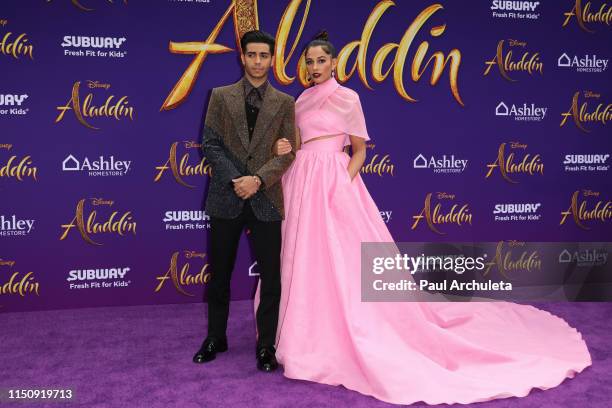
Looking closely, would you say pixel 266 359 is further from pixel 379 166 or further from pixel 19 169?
pixel 19 169

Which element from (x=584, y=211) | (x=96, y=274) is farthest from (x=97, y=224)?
(x=584, y=211)

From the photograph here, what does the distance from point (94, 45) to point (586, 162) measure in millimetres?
4683

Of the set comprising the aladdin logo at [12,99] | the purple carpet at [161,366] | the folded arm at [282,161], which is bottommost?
the purple carpet at [161,366]

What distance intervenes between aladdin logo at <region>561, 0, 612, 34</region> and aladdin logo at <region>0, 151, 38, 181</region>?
4.97 metres

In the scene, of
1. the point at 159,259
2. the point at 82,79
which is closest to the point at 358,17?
the point at 82,79

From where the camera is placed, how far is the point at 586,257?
521cm

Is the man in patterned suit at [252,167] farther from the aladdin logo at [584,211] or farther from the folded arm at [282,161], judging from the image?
the aladdin logo at [584,211]

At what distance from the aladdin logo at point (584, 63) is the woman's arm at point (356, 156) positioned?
294 centimetres

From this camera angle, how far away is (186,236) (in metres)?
4.52

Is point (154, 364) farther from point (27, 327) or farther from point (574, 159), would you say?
point (574, 159)

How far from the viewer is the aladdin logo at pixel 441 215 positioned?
491cm

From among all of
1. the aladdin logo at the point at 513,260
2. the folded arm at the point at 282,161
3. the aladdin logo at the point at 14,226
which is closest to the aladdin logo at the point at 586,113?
the aladdin logo at the point at 513,260

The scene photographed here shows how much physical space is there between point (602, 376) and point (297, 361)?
173 centimetres
